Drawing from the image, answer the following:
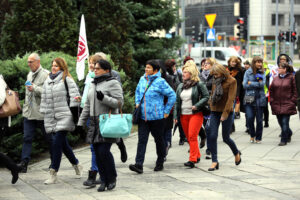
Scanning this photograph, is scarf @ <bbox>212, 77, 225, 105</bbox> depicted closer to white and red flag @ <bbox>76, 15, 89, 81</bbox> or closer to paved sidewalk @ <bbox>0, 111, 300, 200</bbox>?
paved sidewalk @ <bbox>0, 111, 300, 200</bbox>

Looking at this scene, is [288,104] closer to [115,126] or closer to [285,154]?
[285,154]

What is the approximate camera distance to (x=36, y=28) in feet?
43.0

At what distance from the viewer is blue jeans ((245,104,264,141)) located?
39.0ft

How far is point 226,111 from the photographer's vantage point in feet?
28.6

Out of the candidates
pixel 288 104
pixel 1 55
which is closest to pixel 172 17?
pixel 1 55

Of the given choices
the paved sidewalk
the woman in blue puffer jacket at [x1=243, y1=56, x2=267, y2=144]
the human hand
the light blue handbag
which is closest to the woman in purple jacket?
the woman in blue puffer jacket at [x1=243, y1=56, x2=267, y2=144]

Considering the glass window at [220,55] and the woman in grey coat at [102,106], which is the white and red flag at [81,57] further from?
the glass window at [220,55]

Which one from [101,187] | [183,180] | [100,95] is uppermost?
[100,95]

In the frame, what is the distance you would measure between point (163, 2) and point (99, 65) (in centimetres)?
1147

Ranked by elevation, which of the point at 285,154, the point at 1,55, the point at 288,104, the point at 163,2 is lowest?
the point at 285,154

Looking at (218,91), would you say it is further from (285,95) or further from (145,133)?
(285,95)

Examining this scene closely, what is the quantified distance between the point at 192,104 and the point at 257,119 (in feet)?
10.6

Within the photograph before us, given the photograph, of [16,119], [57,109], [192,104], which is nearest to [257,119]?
[192,104]

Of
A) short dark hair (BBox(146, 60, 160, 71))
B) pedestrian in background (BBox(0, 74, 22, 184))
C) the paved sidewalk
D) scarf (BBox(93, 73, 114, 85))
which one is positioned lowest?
the paved sidewalk
